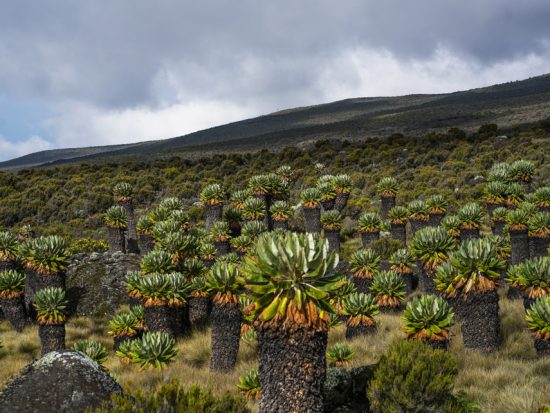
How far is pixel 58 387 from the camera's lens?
6.93 meters

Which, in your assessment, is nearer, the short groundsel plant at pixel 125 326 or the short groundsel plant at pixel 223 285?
the short groundsel plant at pixel 223 285

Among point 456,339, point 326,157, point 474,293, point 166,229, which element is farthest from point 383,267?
point 326,157

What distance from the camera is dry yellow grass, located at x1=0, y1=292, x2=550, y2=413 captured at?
8.58 meters

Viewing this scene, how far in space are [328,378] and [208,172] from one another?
46497 mm

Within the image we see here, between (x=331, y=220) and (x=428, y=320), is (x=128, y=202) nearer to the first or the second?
(x=331, y=220)

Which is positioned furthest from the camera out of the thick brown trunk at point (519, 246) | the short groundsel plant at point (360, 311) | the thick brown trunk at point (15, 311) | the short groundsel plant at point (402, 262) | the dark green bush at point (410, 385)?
the short groundsel plant at point (402, 262)

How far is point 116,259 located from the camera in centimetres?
2291

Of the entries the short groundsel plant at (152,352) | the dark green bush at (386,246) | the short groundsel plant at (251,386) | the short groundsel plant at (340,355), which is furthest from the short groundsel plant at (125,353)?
the dark green bush at (386,246)

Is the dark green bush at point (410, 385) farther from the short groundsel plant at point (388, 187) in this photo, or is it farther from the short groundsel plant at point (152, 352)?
the short groundsel plant at point (388, 187)

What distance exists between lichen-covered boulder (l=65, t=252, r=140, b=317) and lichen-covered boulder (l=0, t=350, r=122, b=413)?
14.2 m

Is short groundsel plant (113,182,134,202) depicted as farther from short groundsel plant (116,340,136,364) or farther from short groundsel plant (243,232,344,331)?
short groundsel plant (243,232,344,331)

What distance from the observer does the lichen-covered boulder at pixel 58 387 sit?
6699 mm

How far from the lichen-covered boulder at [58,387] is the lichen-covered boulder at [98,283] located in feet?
46.7

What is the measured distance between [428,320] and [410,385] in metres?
3.46
